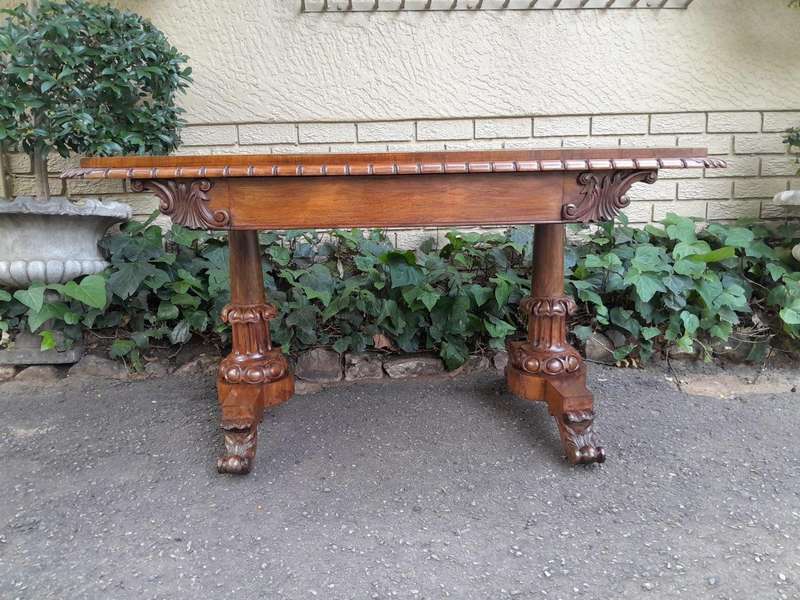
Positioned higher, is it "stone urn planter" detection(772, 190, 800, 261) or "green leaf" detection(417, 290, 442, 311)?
"stone urn planter" detection(772, 190, 800, 261)

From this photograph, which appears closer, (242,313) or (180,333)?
(242,313)

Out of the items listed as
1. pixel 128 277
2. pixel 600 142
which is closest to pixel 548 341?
pixel 600 142

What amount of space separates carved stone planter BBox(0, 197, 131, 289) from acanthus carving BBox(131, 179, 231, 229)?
3.14 feet

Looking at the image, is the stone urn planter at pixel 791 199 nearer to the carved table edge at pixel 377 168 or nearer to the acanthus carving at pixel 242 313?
the carved table edge at pixel 377 168

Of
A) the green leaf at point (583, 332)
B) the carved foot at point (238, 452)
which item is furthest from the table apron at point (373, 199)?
the green leaf at point (583, 332)

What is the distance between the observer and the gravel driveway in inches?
43.9

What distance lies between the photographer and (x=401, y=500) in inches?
54.9

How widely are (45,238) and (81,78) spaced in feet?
2.05

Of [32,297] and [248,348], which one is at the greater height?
[32,297]

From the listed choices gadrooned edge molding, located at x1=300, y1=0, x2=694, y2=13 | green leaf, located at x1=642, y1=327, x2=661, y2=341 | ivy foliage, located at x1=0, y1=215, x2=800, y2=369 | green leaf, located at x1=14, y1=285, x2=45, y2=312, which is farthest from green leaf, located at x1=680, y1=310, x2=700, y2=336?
green leaf, located at x1=14, y1=285, x2=45, y2=312

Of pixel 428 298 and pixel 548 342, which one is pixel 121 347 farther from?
pixel 548 342

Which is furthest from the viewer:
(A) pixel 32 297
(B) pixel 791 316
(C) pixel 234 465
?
(B) pixel 791 316

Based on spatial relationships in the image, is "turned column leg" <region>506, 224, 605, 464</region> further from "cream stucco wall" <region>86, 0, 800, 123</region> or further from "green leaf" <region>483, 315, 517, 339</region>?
"cream stucco wall" <region>86, 0, 800, 123</region>

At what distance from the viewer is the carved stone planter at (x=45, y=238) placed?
2.01 meters
